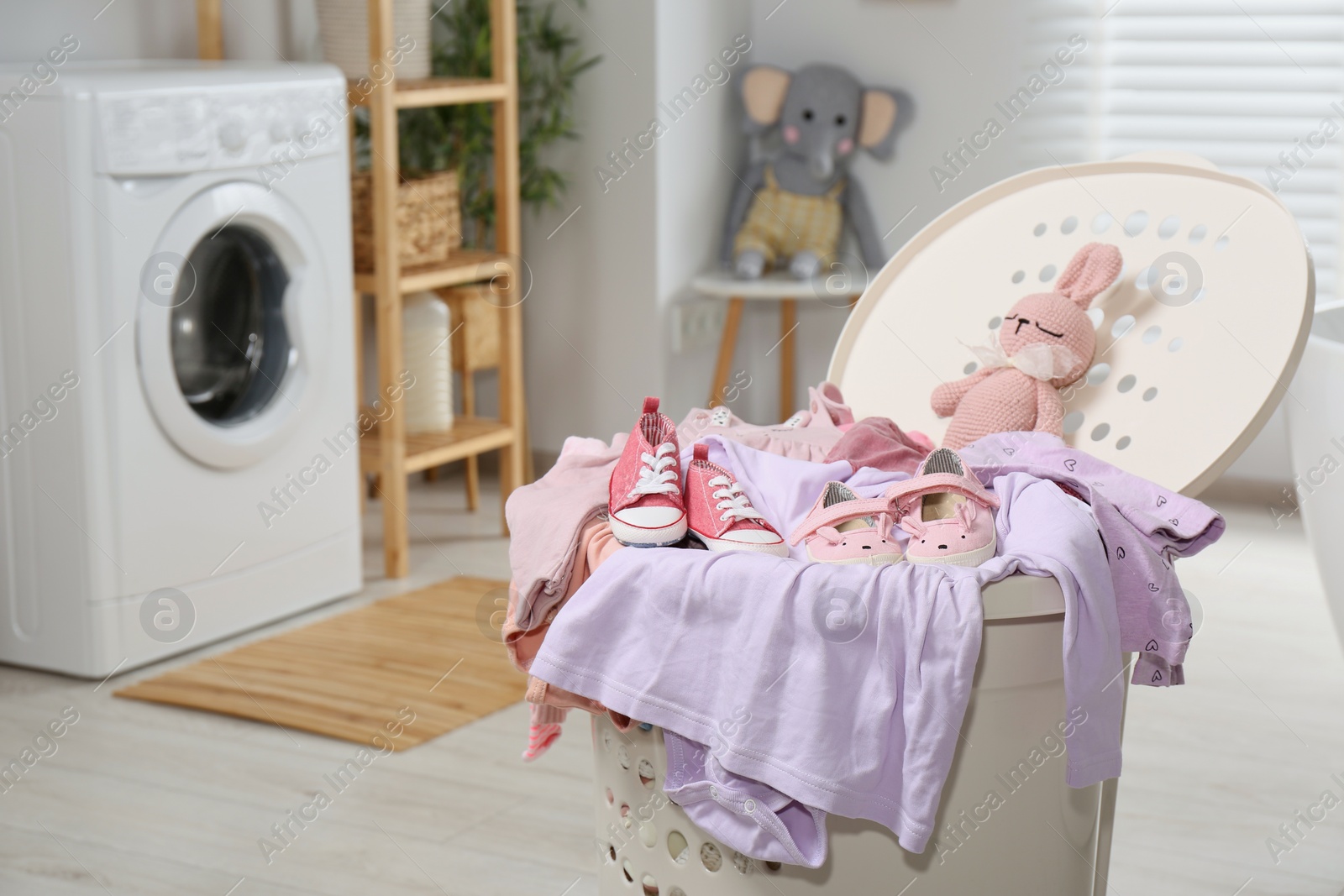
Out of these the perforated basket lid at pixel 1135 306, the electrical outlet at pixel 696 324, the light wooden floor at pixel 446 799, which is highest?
the perforated basket lid at pixel 1135 306

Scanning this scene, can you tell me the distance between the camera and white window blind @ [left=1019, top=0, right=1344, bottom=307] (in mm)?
3082

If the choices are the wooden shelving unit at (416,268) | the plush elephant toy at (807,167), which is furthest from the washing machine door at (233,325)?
the plush elephant toy at (807,167)

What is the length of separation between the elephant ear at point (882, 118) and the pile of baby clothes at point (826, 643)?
2.37m

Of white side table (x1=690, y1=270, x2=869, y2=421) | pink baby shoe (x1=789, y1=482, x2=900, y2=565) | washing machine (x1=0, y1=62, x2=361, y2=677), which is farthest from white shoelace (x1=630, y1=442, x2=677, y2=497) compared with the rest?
white side table (x1=690, y1=270, x2=869, y2=421)

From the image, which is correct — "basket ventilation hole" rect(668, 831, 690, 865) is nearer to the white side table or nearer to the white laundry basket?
the white laundry basket

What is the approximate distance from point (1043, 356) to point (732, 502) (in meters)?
0.47

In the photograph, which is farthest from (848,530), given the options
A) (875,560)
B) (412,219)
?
(412,219)

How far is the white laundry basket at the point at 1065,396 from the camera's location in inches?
40.3

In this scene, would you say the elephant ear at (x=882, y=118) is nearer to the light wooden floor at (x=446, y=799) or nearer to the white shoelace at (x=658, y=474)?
the light wooden floor at (x=446, y=799)

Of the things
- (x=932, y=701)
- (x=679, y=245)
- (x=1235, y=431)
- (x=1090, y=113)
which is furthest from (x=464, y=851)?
(x=1090, y=113)

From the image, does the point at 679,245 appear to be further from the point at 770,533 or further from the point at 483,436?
the point at 770,533

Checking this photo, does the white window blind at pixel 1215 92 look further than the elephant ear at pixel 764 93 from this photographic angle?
No

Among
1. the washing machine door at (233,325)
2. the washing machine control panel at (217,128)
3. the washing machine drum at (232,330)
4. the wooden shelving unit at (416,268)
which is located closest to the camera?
the washing machine control panel at (217,128)

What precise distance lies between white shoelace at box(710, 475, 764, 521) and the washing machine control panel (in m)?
1.40
